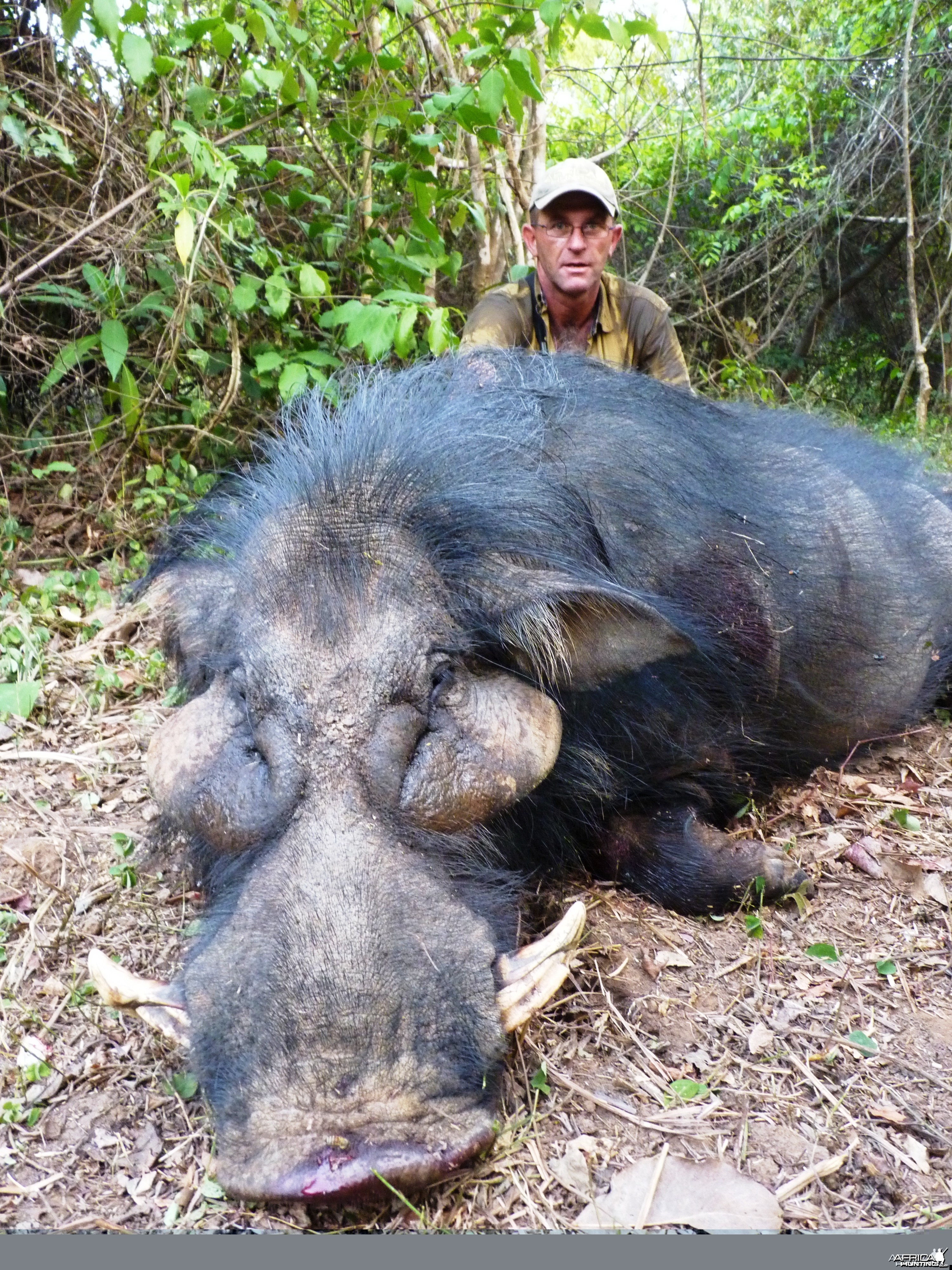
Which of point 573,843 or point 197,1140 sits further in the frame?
point 573,843

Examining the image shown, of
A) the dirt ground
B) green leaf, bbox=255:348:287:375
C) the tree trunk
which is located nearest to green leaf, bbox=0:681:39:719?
the dirt ground

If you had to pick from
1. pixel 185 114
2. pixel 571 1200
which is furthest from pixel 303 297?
pixel 571 1200

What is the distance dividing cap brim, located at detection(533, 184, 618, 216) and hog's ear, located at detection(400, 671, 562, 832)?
356 centimetres

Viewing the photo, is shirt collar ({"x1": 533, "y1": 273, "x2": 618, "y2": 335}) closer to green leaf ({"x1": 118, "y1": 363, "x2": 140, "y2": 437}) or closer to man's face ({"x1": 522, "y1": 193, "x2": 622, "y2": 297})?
man's face ({"x1": 522, "y1": 193, "x2": 622, "y2": 297})

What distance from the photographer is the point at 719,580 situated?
11.6 feet

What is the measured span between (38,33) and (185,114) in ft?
2.71

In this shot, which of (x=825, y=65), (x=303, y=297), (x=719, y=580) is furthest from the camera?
(x=825, y=65)

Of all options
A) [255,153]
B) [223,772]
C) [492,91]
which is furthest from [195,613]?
[492,91]

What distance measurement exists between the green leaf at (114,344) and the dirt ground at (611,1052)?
2333 millimetres

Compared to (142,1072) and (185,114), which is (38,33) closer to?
(185,114)

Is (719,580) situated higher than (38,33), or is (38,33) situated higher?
(38,33)

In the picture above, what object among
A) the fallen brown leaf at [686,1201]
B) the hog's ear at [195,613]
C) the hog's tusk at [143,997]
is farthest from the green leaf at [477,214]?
the fallen brown leaf at [686,1201]

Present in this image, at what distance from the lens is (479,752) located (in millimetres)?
2707

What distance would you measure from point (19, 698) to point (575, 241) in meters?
3.60
